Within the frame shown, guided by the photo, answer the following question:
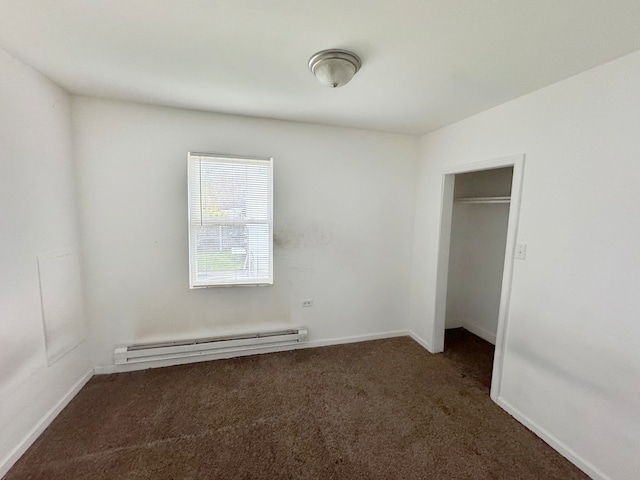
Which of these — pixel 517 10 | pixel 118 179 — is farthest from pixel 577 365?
pixel 118 179

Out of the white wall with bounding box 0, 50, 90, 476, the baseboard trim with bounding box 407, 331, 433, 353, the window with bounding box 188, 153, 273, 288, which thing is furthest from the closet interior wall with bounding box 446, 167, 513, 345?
the white wall with bounding box 0, 50, 90, 476

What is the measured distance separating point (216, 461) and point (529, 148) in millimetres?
3012

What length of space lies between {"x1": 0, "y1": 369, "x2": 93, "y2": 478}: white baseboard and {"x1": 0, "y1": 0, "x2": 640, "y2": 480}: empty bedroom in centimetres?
1

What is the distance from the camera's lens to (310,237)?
2916mm

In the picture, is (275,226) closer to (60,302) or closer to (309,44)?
(309,44)

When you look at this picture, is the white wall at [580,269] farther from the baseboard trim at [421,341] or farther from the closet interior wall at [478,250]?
the closet interior wall at [478,250]

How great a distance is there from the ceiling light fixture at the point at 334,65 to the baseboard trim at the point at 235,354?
2.58 m

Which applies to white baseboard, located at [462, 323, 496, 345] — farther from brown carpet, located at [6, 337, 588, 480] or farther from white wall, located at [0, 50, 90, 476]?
white wall, located at [0, 50, 90, 476]

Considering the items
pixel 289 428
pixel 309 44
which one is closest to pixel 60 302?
pixel 289 428

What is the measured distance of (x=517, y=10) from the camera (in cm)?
116

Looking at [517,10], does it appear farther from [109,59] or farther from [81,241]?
[81,241]

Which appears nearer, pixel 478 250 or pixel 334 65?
pixel 334 65

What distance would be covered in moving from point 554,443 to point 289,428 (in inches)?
71.4

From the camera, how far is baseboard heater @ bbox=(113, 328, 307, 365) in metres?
2.46
